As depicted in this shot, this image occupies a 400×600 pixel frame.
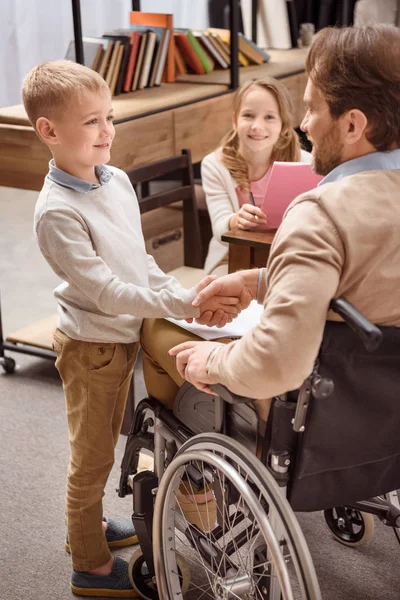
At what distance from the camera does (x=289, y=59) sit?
452 centimetres

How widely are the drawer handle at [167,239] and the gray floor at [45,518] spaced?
570 millimetres

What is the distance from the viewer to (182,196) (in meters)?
2.88

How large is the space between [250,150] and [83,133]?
1.12 metres

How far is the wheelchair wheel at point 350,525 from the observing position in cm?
205

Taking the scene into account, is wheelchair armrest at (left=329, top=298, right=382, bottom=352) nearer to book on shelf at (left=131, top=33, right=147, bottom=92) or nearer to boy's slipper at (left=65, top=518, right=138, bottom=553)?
boy's slipper at (left=65, top=518, right=138, bottom=553)

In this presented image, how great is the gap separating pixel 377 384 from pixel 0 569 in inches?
45.9

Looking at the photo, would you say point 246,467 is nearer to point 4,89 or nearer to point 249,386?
point 249,386

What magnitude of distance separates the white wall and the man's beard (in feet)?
11.9

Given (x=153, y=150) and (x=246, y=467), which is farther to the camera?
(x=153, y=150)

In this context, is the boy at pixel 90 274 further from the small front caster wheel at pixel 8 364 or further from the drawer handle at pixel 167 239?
the drawer handle at pixel 167 239

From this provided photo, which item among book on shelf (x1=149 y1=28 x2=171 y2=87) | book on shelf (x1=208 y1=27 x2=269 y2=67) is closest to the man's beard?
book on shelf (x1=149 y1=28 x2=171 y2=87)

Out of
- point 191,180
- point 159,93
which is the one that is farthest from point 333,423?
point 159,93

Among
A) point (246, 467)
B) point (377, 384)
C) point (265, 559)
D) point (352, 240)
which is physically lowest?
point (265, 559)

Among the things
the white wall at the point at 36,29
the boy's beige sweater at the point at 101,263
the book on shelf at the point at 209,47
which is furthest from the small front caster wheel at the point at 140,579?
the white wall at the point at 36,29
